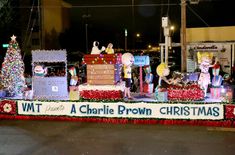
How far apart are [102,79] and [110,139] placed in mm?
3219

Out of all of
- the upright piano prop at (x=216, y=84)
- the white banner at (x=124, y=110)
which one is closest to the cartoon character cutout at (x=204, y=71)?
the upright piano prop at (x=216, y=84)

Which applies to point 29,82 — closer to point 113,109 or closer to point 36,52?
point 36,52

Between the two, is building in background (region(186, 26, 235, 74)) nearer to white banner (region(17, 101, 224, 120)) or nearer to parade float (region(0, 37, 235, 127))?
parade float (region(0, 37, 235, 127))

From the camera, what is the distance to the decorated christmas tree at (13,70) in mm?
14711

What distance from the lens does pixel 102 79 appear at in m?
13.0

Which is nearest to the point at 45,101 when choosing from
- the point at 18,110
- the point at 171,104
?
the point at 18,110

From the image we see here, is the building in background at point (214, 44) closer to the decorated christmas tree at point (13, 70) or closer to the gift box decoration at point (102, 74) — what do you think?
the gift box decoration at point (102, 74)

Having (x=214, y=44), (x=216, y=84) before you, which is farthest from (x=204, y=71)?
(x=214, y=44)

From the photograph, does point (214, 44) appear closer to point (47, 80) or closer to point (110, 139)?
point (47, 80)

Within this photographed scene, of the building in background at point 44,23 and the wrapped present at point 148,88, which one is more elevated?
the building in background at point 44,23

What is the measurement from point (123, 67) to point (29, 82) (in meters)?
5.92

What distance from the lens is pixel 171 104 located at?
1168 cm

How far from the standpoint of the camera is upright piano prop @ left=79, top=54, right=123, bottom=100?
12656 millimetres

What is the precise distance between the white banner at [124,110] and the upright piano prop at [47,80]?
2.19 meters
